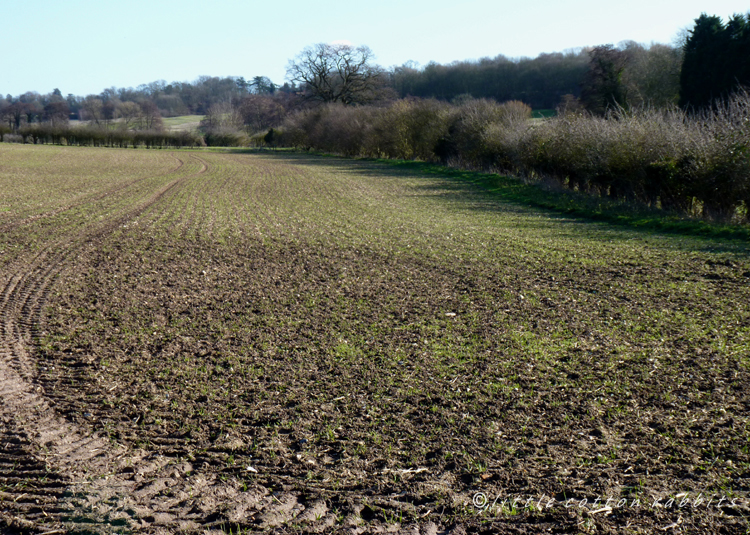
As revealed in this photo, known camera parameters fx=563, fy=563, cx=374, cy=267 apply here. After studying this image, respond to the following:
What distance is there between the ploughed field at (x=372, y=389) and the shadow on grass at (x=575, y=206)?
275 cm

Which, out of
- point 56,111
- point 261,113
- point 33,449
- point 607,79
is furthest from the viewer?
point 56,111

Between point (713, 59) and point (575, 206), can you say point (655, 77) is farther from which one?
point (575, 206)

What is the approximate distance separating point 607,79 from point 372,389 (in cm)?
4971

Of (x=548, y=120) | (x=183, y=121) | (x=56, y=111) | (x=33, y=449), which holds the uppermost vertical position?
(x=183, y=121)

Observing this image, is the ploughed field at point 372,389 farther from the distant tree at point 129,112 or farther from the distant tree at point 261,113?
the distant tree at point 129,112

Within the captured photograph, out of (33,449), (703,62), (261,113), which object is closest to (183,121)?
(261,113)

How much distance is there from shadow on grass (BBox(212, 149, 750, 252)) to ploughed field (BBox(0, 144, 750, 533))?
2750 mm

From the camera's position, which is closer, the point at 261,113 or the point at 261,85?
the point at 261,113

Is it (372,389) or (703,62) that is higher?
(703,62)

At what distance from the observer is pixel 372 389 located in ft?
18.5

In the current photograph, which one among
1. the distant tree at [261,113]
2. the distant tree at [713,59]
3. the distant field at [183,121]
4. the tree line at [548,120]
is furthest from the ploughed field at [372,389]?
the distant field at [183,121]

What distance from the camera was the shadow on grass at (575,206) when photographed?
586 inches

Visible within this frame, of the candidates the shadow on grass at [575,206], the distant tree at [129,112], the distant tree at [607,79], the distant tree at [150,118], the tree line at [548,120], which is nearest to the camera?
the shadow on grass at [575,206]

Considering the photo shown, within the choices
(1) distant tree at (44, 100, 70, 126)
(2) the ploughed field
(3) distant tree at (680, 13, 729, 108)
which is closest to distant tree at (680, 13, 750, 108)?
(3) distant tree at (680, 13, 729, 108)
